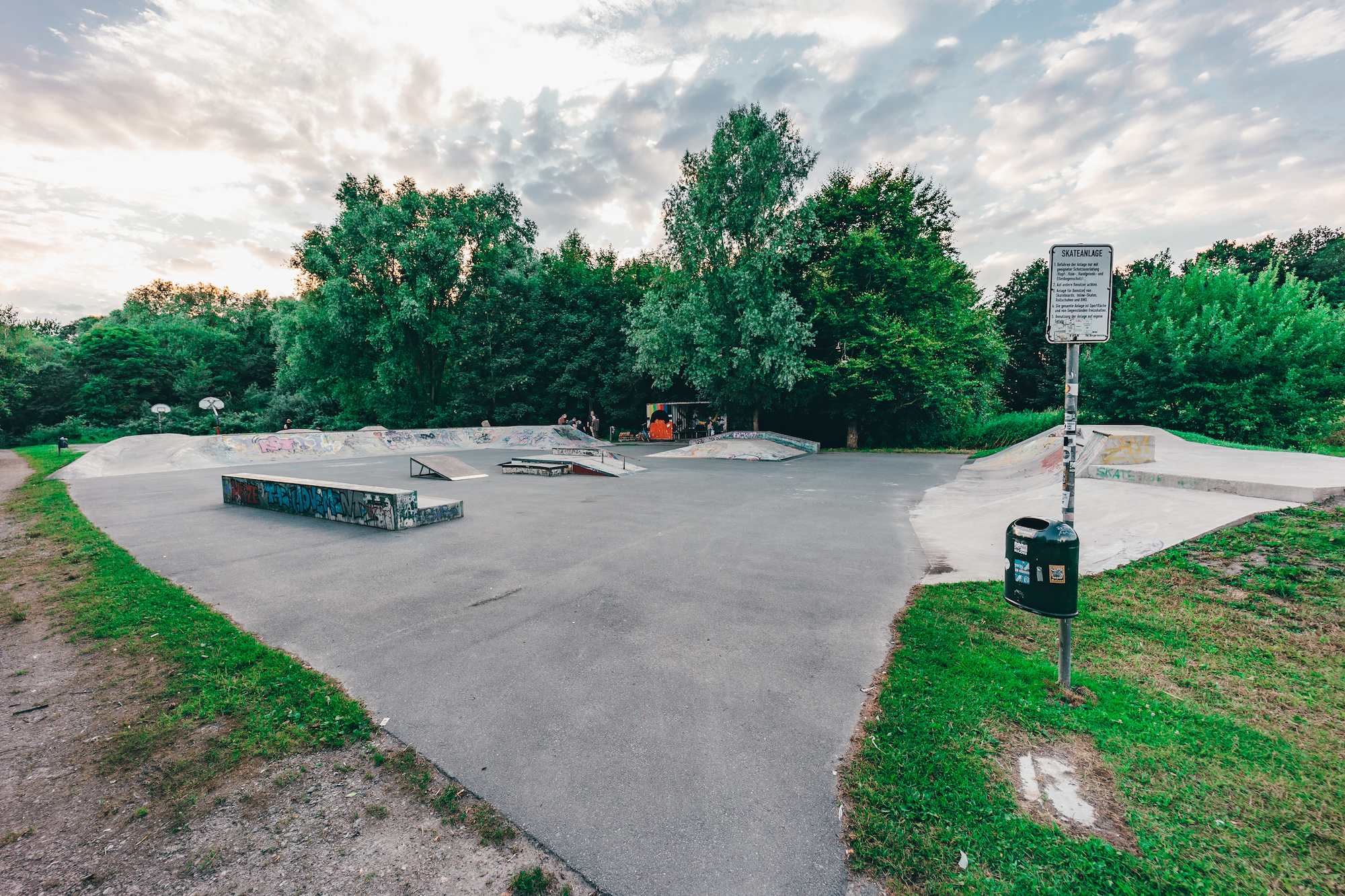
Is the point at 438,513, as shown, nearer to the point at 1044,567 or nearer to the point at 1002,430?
the point at 1044,567

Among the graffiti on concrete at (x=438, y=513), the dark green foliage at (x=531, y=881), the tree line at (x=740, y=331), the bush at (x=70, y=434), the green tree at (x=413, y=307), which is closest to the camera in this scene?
the dark green foliage at (x=531, y=881)

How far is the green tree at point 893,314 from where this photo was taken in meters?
22.7

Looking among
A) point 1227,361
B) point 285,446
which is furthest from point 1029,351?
point 285,446

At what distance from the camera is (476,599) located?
5406mm

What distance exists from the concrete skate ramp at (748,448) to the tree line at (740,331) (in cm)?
205

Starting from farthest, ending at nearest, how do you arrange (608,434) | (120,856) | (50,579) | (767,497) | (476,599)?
1. (608,434)
2. (767,497)
3. (50,579)
4. (476,599)
5. (120,856)

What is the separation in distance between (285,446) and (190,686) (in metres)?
24.4

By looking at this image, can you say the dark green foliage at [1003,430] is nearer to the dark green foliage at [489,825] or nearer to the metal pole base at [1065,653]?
the metal pole base at [1065,653]

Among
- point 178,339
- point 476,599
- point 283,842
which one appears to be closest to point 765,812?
point 283,842

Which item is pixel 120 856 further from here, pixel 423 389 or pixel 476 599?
pixel 423 389

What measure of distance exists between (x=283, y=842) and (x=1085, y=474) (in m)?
12.3

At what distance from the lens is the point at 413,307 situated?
98.9 feet

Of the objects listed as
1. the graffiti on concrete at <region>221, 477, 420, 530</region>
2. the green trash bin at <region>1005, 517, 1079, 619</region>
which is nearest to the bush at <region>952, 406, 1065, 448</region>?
the green trash bin at <region>1005, 517, 1079, 619</region>

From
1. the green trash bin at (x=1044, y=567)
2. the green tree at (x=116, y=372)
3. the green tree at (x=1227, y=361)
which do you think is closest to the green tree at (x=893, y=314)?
the green tree at (x=1227, y=361)
